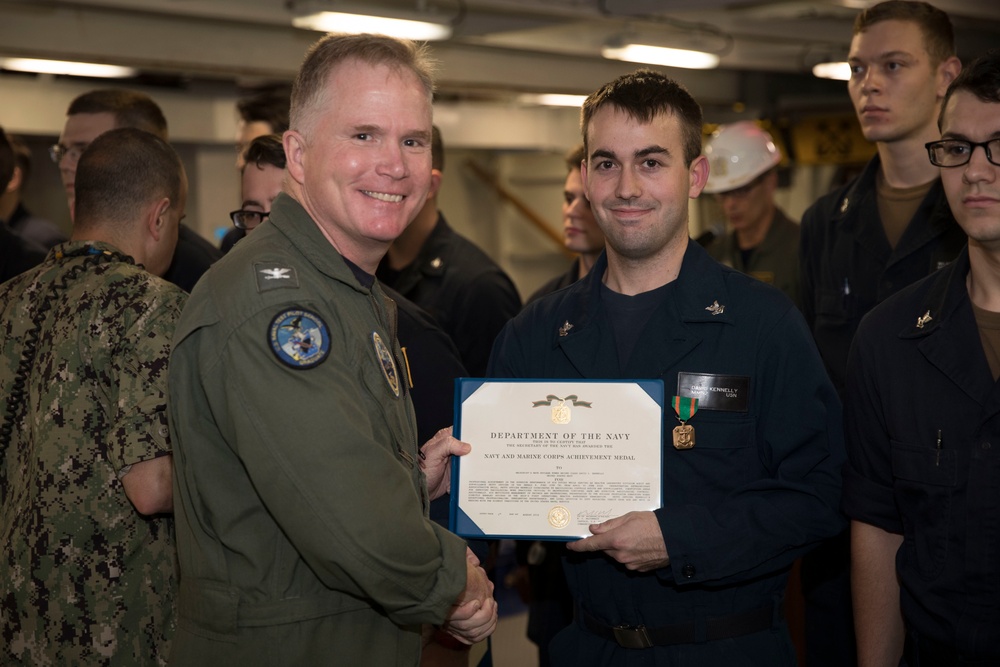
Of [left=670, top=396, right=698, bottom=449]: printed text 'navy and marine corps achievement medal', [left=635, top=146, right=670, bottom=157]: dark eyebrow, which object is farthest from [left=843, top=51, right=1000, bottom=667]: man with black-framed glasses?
[left=635, top=146, right=670, bottom=157]: dark eyebrow

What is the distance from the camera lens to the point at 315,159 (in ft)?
6.78

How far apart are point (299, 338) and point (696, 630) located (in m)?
1.19

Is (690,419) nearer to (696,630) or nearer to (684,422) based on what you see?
(684,422)

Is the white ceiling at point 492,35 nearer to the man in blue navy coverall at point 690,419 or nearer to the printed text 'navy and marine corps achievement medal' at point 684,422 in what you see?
A: the man in blue navy coverall at point 690,419

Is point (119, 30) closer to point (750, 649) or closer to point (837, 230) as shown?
point (837, 230)

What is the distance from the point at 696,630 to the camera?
7.82ft

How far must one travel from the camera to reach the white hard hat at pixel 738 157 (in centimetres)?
569

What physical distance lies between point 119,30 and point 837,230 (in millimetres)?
6168

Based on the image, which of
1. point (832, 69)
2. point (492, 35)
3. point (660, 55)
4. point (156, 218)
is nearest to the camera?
point (156, 218)

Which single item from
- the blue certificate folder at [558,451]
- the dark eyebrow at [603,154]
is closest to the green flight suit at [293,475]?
the blue certificate folder at [558,451]

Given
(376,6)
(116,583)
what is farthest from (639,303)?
(376,6)

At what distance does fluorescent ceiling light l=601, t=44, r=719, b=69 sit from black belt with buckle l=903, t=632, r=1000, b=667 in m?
6.74

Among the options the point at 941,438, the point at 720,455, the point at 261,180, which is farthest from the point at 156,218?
the point at 941,438
